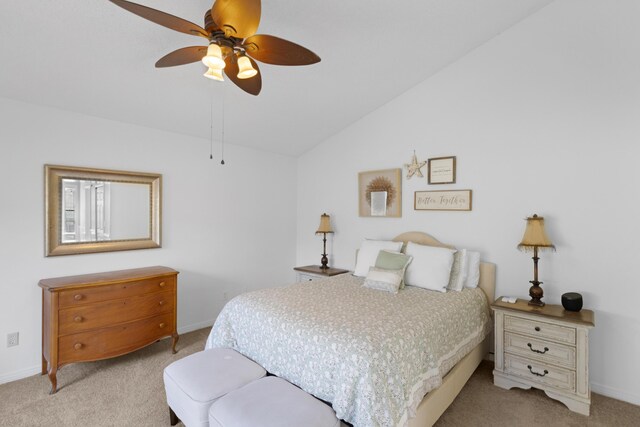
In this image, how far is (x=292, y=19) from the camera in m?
2.32

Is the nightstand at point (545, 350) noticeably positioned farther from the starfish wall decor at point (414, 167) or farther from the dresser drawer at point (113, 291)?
the dresser drawer at point (113, 291)

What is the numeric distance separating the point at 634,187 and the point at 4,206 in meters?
4.92

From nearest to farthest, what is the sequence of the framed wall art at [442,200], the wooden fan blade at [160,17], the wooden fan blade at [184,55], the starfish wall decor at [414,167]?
the wooden fan blade at [160,17]
the wooden fan blade at [184,55]
the framed wall art at [442,200]
the starfish wall decor at [414,167]

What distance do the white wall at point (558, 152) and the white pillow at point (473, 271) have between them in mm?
139

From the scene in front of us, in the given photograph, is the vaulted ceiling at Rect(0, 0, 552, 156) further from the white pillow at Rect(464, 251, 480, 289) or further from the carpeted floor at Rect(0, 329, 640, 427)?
the carpeted floor at Rect(0, 329, 640, 427)

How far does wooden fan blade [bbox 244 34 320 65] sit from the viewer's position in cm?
169

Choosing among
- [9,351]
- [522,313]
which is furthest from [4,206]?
[522,313]

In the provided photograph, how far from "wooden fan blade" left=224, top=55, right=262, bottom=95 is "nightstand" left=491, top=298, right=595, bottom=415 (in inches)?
99.0

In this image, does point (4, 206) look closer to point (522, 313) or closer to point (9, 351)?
point (9, 351)

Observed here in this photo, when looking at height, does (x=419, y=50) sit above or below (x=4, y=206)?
above

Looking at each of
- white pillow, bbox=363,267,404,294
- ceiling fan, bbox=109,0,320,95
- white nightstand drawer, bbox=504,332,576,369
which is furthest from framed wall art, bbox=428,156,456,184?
A: ceiling fan, bbox=109,0,320,95

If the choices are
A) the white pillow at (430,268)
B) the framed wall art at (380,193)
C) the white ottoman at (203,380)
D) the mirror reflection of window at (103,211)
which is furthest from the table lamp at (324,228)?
the white ottoman at (203,380)

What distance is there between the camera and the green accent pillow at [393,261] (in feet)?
9.88

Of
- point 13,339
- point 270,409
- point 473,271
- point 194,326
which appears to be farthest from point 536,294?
point 13,339
